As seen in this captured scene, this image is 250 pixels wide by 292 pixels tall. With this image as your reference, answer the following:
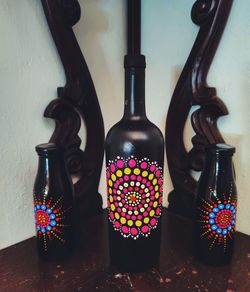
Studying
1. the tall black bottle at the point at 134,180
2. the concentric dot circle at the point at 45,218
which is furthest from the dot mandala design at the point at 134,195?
the concentric dot circle at the point at 45,218

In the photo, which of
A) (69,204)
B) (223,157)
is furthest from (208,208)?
(69,204)

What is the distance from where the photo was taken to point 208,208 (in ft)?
1.65

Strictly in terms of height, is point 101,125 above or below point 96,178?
above

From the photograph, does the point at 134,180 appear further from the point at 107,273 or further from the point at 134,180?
the point at 107,273

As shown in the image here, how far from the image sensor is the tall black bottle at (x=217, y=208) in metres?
0.49

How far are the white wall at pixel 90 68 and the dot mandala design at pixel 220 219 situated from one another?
0.12 m

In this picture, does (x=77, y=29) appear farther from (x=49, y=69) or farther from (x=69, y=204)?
(x=69, y=204)

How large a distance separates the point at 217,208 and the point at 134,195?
0.50ft

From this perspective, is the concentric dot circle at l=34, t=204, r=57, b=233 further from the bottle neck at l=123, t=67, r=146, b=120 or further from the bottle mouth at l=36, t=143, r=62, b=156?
the bottle neck at l=123, t=67, r=146, b=120

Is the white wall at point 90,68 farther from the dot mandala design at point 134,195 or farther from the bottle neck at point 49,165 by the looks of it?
the dot mandala design at point 134,195

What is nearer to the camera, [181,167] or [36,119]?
[36,119]

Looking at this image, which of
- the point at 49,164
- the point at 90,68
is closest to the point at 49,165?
the point at 49,164

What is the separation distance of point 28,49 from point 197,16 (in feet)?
1.17

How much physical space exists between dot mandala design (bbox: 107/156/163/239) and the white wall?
0.20 m
